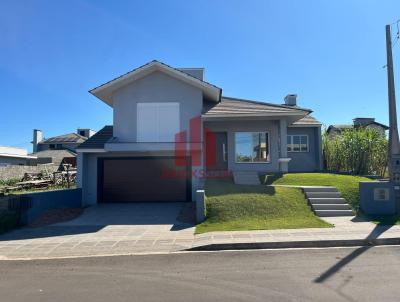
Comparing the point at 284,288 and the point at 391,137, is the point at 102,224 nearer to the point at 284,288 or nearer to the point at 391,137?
the point at 284,288

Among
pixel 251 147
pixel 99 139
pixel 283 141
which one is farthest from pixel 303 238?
pixel 99 139

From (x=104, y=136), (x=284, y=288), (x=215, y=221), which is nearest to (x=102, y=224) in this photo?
(x=215, y=221)

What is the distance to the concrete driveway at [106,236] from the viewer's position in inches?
327

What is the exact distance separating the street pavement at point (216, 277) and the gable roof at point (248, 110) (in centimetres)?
902

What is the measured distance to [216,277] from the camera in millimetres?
5938

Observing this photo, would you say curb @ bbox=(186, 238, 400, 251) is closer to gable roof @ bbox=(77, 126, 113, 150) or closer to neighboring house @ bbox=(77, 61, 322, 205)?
neighboring house @ bbox=(77, 61, 322, 205)

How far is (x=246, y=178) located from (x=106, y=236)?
752cm

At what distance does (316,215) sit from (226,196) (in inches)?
126

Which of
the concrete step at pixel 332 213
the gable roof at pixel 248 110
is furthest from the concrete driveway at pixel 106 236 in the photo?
the gable roof at pixel 248 110

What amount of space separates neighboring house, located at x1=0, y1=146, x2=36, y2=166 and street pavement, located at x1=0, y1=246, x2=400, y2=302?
3392 cm

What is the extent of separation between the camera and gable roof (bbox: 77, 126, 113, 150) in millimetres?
15870

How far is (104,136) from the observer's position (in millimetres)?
17047

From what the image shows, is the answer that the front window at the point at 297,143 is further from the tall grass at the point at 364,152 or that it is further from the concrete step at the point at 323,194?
the concrete step at the point at 323,194

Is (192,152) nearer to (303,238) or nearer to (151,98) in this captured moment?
(151,98)
